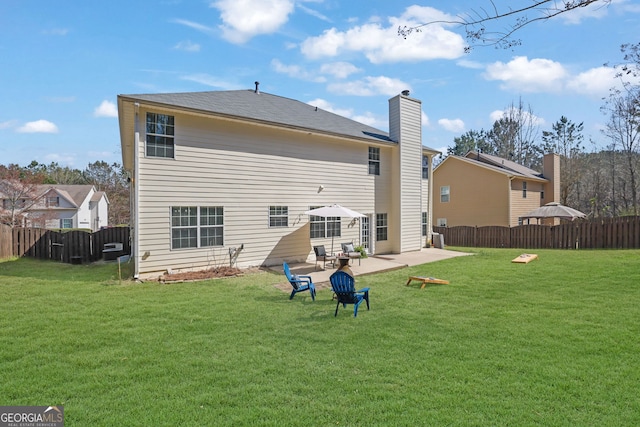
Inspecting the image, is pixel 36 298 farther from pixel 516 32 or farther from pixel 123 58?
pixel 516 32

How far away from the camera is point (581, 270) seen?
10.5 m

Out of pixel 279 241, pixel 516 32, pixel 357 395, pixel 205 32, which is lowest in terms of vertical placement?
pixel 357 395

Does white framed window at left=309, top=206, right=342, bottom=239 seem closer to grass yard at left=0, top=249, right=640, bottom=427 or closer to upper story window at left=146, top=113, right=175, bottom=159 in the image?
grass yard at left=0, top=249, right=640, bottom=427

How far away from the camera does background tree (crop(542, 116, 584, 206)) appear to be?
3356 centimetres

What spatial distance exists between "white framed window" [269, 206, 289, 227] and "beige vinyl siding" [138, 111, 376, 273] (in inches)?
6.7

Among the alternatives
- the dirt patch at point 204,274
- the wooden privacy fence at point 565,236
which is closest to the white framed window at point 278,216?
the dirt patch at point 204,274

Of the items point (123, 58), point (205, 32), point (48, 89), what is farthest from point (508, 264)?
point (48, 89)

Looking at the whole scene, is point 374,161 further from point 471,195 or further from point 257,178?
point 471,195

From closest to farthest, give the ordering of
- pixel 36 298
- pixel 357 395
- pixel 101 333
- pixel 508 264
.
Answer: pixel 357 395 → pixel 101 333 → pixel 36 298 → pixel 508 264

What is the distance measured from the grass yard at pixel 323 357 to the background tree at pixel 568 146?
31.9 m

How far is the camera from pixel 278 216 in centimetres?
1223

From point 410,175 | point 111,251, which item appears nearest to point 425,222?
point 410,175

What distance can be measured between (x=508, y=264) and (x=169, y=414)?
12567 millimetres

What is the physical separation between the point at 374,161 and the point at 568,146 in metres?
36.7
